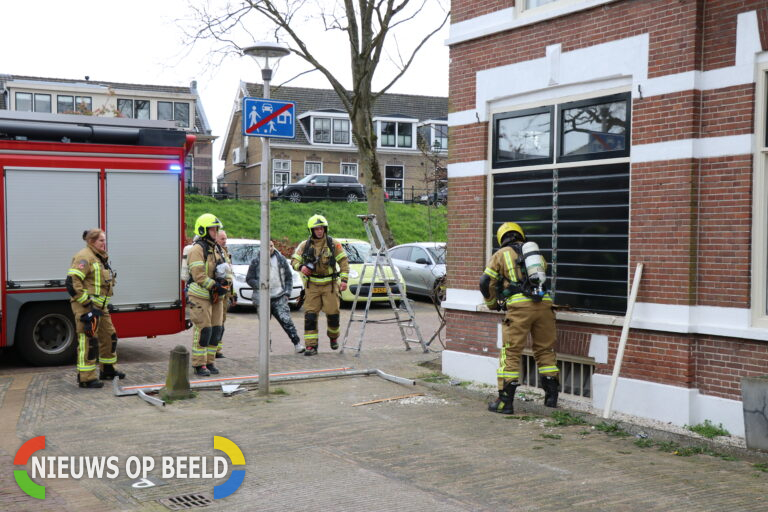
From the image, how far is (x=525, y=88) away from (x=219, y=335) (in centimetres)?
499

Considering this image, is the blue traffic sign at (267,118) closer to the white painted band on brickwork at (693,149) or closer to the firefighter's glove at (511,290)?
the firefighter's glove at (511,290)

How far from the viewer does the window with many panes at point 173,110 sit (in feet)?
180

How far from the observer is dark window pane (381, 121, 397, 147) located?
54.2 m

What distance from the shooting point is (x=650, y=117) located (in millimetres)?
7801

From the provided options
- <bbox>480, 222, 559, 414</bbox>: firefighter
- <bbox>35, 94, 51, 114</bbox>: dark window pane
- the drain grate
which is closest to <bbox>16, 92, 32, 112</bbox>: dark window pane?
<bbox>35, 94, 51, 114</bbox>: dark window pane

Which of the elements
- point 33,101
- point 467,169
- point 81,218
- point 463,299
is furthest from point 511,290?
point 33,101

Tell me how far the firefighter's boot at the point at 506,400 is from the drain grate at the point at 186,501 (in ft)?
11.9

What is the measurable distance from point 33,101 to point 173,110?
28.8ft

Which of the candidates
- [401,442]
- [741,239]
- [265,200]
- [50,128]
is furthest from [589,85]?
[50,128]

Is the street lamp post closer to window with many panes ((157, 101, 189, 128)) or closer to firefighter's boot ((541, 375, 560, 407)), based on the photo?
firefighter's boot ((541, 375, 560, 407))

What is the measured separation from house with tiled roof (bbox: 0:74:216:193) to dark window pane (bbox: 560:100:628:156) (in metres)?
42.4

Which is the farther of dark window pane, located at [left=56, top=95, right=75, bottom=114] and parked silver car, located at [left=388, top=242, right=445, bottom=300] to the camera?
dark window pane, located at [left=56, top=95, right=75, bottom=114]

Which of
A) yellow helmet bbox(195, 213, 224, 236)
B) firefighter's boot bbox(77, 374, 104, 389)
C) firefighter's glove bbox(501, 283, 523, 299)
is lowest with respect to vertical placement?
firefighter's boot bbox(77, 374, 104, 389)

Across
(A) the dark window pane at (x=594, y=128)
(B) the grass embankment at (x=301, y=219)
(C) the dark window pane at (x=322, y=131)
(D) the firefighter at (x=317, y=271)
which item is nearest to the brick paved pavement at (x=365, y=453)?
(D) the firefighter at (x=317, y=271)
